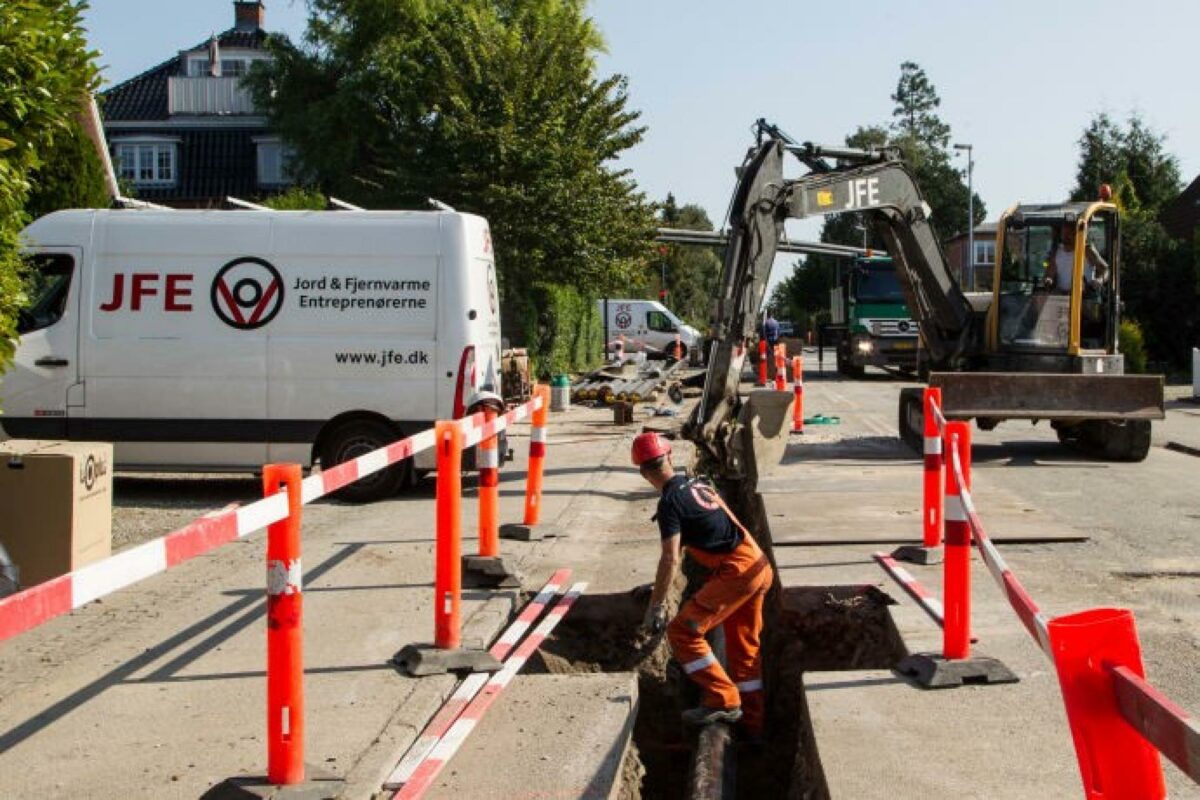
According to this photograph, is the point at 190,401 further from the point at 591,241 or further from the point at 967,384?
the point at 591,241

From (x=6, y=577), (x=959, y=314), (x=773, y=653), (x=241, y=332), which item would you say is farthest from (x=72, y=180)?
(x=773, y=653)

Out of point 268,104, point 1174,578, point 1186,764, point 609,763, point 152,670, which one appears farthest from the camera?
point 268,104

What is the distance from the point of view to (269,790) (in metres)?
4.36

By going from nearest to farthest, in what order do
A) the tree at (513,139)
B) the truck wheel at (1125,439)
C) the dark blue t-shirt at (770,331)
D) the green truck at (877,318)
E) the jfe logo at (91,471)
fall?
1. the jfe logo at (91,471)
2. the truck wheel at (1125,439)
3. the tree at (513,139)
4. the green truck at (877,318)
5. the dark blue t-shirt at (770,331)

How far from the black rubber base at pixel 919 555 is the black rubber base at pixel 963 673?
8.52ft

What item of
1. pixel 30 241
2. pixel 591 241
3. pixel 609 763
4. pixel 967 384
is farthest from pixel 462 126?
pixel 609 763

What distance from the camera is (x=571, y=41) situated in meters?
27.7

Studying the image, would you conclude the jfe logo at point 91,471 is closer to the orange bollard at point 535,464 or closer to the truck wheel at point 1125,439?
the orange bollard at point 535,464

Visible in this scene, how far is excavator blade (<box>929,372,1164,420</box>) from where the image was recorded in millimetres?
14406

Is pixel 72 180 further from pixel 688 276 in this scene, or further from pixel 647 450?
pixel 688 276

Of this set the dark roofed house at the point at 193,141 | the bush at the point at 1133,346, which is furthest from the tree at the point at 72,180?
the dark roofed house at the point at 193,141

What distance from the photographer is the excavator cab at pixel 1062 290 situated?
15.4 meters

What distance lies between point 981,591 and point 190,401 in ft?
23.9

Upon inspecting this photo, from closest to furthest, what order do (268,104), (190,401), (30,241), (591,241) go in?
(30,241) → (190,401) → (591,241) → (268,104)
